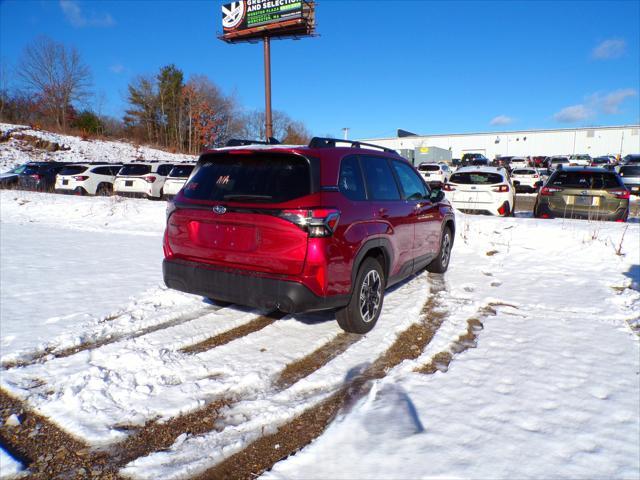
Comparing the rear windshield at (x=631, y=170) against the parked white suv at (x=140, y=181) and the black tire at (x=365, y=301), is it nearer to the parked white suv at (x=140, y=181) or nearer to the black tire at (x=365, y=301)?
the black tire at (x=365, y=301)

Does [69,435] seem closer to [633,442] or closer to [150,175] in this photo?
[633,442]

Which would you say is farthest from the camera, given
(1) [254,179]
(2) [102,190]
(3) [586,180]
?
(2) [102,190]

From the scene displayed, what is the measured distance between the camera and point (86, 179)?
17547 millimetres

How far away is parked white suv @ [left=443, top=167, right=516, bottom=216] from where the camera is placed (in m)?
10.6

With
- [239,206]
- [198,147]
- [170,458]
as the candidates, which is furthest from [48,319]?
[198,147]

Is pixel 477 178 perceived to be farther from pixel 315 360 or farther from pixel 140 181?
pixel 140 181

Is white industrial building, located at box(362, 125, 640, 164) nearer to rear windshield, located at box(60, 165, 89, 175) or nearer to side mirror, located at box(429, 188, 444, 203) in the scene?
rear windshield, located at box(60, 165, 89, 175)

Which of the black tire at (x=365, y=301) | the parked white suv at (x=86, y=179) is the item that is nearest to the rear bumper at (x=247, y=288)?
the black tire at (x=365, y=301)

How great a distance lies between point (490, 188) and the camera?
10609mm

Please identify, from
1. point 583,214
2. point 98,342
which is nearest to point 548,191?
point 583,214

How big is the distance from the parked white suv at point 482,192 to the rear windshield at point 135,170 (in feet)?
41.2

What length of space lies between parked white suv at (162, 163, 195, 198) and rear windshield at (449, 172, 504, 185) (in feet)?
32.4

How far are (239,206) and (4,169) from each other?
3250 cm

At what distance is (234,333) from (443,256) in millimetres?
3919
